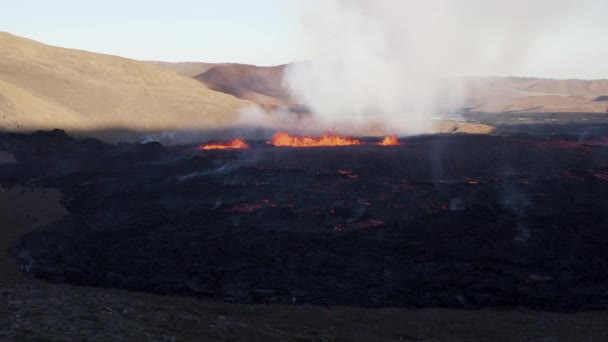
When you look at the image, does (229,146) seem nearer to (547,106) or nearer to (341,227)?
(341,227)

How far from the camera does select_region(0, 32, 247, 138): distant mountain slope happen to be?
174 feet

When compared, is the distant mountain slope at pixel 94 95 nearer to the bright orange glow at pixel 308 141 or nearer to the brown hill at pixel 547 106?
the bright orange glow at pixel 308 141

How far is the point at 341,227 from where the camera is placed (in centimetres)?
2167

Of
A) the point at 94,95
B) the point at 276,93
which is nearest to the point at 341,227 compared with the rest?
the point at 94,95

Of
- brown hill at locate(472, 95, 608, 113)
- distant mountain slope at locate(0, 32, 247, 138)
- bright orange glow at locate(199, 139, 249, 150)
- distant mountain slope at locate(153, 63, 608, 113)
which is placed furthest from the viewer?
brown hill at locate(472, 95, 608, 113)

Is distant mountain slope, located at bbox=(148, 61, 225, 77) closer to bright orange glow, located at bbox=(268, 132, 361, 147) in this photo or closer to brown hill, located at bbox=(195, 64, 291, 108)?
brown hill, located at bbox=(195, 64, 291, 108)

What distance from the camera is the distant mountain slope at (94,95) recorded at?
53000 millimetres

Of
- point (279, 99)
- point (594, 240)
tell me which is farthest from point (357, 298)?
point (279, 99)

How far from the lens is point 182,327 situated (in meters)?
10.6

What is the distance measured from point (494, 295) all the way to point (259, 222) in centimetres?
909

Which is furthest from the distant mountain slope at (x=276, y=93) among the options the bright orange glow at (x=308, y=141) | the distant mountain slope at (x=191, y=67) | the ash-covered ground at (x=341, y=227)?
the ash-covered ground at (x=341, y=227)

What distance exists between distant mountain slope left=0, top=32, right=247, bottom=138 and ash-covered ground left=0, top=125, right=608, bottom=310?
16738 mm

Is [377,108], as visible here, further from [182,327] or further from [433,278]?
[182,327]

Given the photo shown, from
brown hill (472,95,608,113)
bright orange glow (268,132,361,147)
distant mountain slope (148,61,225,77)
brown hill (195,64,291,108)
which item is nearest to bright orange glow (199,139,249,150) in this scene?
bright orange glow (268,132,361,147)
